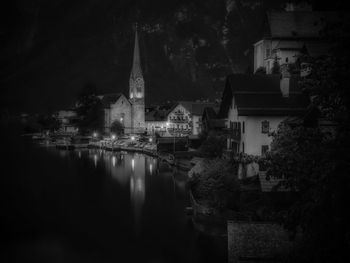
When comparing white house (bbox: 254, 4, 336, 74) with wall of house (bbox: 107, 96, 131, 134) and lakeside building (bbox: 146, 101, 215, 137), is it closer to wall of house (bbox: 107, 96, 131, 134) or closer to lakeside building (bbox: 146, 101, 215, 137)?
lakeside building (bbox: 146, 101, 215, 137)

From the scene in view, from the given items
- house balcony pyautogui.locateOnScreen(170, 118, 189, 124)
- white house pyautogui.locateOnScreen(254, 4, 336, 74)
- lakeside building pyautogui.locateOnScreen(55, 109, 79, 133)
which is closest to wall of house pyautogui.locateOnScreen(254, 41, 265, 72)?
white house pyautogui.locateOnScreen(254, 4, 336, 74)

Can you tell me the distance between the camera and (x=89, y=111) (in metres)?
125

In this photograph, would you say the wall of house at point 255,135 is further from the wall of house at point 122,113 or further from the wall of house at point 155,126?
the wall of house at point 122,113

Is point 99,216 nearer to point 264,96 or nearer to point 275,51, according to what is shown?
point 264,96

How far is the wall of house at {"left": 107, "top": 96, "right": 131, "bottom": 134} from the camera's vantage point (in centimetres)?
12319

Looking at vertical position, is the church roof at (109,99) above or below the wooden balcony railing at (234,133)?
above

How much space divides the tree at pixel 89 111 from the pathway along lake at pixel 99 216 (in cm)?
5505

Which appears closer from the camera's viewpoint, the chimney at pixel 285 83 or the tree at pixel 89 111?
the chimney at pixel 285 83

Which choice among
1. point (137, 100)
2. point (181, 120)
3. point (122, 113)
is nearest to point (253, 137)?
point (181, 120)

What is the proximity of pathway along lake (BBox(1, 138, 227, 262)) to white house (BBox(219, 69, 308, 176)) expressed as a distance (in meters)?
8.88

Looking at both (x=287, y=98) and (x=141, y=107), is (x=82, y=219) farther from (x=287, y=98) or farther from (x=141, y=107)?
(x=141, y=107)

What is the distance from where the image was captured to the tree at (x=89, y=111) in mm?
122562

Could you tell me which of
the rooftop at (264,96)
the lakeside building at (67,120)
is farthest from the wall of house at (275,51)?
the lakeside building at (67,120)

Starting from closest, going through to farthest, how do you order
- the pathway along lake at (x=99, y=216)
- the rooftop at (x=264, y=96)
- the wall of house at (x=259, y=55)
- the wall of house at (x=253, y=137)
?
the pathway along lake at (x=99, y=216), the rooftop at (x=264, y=96), the wall of house at (x=253, y=137), the wall of house at (x=259, y=55)
